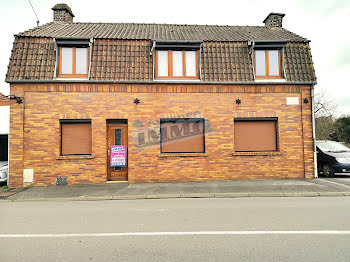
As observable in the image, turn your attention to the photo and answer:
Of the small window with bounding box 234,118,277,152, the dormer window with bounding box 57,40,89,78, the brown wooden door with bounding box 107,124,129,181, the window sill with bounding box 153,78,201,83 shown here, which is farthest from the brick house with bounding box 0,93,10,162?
the small window with bounding box 234,118,277,152

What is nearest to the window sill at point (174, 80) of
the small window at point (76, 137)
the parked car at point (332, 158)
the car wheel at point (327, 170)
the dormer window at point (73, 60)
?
the dormer window at point (73, 60)

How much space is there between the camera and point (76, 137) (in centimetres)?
1032

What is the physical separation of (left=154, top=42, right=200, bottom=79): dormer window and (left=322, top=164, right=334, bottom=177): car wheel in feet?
25.2

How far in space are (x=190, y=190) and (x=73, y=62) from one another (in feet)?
24.0

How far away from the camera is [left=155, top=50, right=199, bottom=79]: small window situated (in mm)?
10695

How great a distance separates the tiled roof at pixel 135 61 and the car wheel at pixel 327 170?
14.2ft

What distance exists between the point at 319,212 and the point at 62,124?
965 centimetres

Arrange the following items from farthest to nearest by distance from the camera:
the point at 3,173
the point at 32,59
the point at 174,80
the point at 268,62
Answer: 1. the point at 268,62
2. the point at 174,80
3. the point at 3,173
4. the point at 32,59

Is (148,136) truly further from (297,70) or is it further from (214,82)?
(297,70)

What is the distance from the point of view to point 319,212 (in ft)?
19.5

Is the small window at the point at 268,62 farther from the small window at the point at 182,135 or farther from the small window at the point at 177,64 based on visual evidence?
the small window at the point at 182,135

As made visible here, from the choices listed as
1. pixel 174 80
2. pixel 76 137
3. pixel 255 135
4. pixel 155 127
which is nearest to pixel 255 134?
pixel 255 135

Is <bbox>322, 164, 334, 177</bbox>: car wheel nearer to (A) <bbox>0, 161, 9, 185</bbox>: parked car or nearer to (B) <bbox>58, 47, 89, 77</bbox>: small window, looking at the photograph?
(B) <bbox>58, 47, 89, 77</bbox>: small window

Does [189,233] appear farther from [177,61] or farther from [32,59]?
[32,59]
